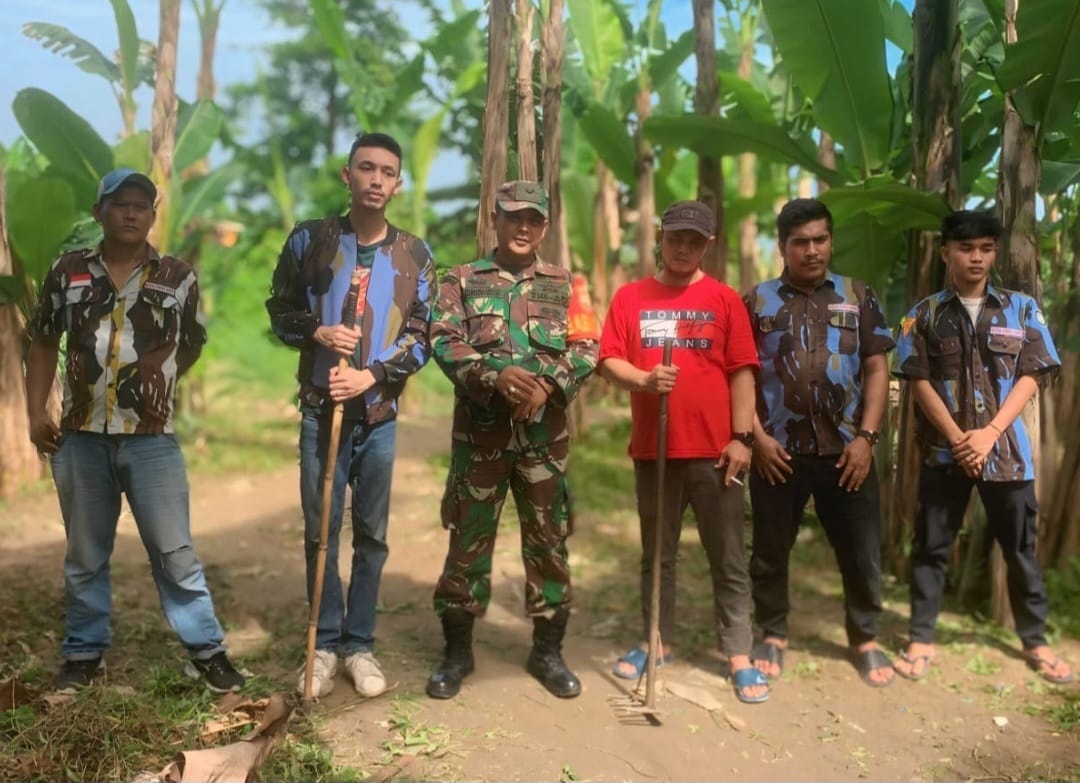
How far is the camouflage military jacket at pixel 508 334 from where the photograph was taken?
9.12 ft

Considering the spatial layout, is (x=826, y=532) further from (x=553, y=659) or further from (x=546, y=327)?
(x=546, y=327)

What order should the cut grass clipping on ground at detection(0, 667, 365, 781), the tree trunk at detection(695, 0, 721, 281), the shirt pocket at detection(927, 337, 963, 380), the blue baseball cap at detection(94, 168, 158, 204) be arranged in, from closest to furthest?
the cut grass clipping on ground at detection(0, 667, 365, 781) → the blue baseball cap at detection(94, 168, 158, 204) → the shirt pocket at detection(927, 337, 963, 380) → the tree trunk at detection(695, 0, 721, 281)

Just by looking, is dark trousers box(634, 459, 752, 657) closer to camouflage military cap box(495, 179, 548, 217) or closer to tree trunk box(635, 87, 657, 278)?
camouflage military cap box(495, 179, 548, 217)

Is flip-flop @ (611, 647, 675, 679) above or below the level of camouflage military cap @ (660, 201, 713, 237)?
below

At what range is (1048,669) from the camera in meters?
3.30

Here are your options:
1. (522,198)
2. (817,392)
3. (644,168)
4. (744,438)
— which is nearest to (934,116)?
(817,392)

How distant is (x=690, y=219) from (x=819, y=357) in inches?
26.5

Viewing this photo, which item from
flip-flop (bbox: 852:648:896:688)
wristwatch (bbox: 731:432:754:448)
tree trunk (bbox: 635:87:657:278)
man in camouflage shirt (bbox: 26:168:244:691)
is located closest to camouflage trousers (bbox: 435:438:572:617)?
wristwatch (bbox: 731:432:754:448)

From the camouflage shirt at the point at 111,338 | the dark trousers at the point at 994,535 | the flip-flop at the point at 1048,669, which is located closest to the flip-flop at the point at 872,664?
the dark trousers at the point at 994,535

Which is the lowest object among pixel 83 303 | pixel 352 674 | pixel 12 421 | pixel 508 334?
pixel 352 674

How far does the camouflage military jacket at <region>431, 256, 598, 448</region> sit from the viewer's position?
2.78 metres

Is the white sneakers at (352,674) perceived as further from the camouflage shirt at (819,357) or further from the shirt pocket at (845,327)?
the shirt pocket at (845,327)

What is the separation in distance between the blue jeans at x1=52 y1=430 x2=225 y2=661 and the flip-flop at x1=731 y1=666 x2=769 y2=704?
1811mm

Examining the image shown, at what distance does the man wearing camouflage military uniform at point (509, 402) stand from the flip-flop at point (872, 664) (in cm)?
123
